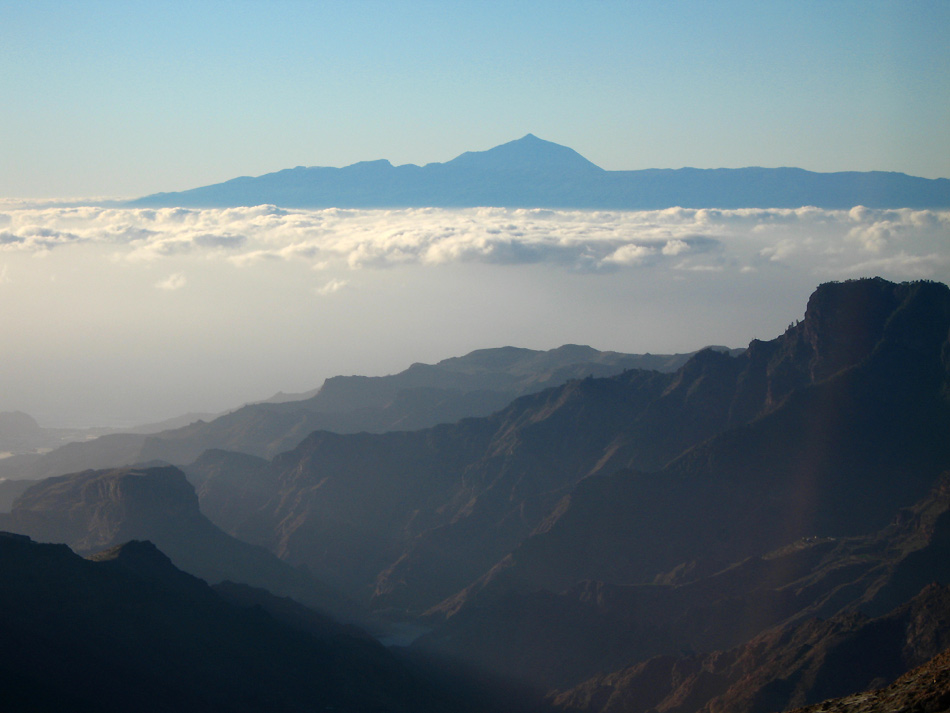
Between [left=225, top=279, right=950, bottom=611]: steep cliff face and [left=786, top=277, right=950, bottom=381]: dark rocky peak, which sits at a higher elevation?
[left=786, top=277, right=950, bottom=381]: dark rocky peak

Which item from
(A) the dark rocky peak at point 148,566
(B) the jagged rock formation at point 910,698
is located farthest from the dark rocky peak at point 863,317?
(B) the jagged rock formation at point 910,698

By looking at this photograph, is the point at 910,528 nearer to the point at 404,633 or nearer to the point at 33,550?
the point at 404,633

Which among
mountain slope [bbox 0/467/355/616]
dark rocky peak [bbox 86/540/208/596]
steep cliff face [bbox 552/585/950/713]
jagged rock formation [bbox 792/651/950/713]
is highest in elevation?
jagged rock formation [bbox 792/651/950/713]

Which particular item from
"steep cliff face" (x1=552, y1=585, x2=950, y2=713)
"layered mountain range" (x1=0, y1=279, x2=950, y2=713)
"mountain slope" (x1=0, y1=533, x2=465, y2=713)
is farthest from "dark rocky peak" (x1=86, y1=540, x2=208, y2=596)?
"steep cliff face" (x1=552, y1=585, x2=950, y2=713)

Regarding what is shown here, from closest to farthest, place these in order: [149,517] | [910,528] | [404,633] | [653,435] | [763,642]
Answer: [763,642] < [910,528] < [404,633] < [149,517] < [653,435]

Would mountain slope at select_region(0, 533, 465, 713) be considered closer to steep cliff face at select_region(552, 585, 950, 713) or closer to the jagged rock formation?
steep cliff face at select_region(552, 585, 950, 713)

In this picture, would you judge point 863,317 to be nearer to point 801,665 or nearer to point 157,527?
point 801,665

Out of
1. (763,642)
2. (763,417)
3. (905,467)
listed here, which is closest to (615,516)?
(763,417)

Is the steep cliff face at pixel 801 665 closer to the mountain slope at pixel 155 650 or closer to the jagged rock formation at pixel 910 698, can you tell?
the mountain slope at pixel 155 650
